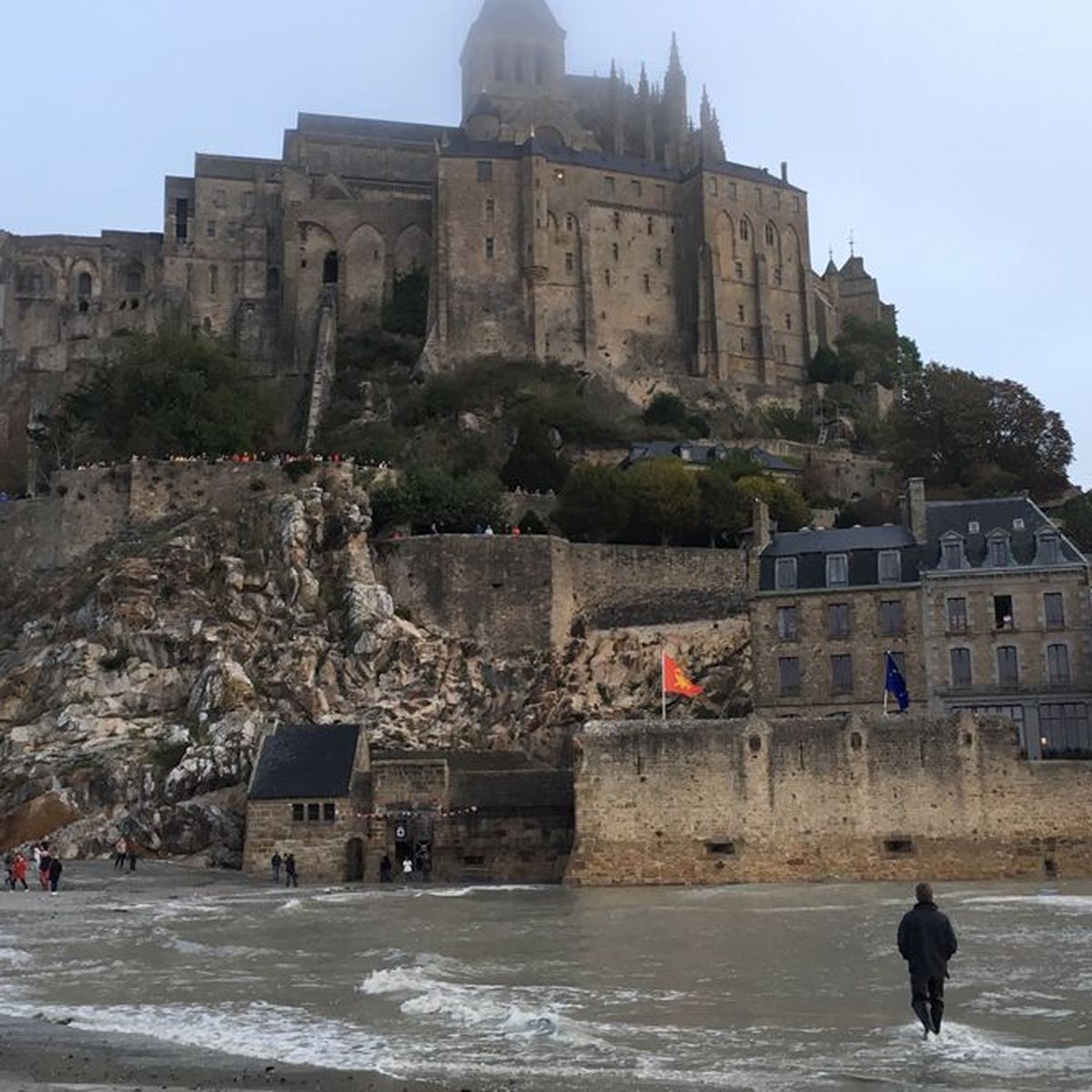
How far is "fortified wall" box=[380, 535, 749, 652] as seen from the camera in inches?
1834

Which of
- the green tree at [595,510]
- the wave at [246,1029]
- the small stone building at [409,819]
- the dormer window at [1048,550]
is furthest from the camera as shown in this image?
the green tree at [595,510]

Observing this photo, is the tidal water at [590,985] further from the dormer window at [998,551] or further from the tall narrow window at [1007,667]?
the dormer window at [998,551]

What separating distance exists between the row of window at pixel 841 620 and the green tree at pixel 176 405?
23.4m

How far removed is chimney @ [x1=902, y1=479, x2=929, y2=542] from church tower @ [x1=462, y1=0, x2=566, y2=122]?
62.6 metres

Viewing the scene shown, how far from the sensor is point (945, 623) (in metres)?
42.6

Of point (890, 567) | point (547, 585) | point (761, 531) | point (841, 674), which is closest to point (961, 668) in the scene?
point (841, 674)

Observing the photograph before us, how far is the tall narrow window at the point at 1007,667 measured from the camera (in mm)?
41906

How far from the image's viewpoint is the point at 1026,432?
199 ft

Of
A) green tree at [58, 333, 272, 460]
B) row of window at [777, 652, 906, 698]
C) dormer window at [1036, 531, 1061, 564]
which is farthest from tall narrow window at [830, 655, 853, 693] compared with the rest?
green tree at [58, 333, 272, 460]

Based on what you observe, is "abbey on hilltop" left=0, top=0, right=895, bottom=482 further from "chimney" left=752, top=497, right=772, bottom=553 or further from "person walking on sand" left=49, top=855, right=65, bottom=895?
"person walking on sand" left=49, top=855, right=65, bottom=895

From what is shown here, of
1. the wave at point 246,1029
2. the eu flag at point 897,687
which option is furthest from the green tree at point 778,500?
the wave at point 246,1029

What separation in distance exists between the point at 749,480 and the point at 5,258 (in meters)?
51.0

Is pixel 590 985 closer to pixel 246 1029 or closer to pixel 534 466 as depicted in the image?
pixel 246 1029

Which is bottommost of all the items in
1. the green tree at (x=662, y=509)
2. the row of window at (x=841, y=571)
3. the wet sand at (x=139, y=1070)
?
the wet sand at (x=139, y=1070)
